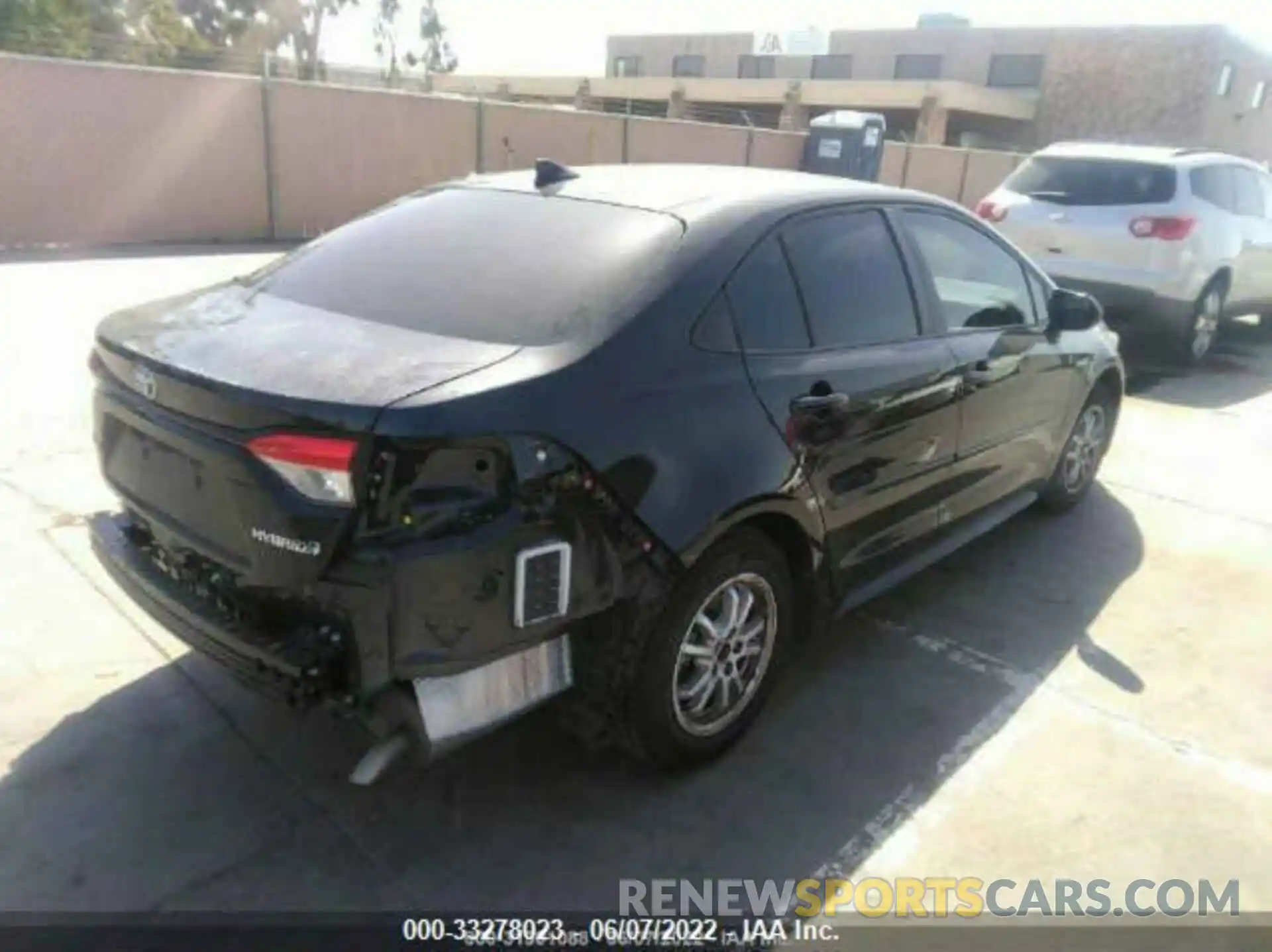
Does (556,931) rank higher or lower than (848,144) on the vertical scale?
lower

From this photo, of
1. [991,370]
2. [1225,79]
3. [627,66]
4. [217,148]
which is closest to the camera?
[991,370]

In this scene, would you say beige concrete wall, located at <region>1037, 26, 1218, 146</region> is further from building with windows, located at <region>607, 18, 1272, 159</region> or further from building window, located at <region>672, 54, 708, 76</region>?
building window, located at <region>672, 54, 708, 76</region>

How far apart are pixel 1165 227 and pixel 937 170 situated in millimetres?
17488

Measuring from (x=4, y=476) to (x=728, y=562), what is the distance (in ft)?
12.0

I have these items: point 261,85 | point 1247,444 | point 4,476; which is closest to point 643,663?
point 4,476

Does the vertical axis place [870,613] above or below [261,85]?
below

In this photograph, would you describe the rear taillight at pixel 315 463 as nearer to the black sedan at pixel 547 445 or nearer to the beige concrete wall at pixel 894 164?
A: the black sedan at pixel 547 445

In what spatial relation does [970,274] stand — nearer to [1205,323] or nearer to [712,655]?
[712,655]

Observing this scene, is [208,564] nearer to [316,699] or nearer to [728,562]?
[316,699]

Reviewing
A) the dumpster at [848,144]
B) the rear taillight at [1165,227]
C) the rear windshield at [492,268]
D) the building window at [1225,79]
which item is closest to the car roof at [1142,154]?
the rear taillight at [1165,227]

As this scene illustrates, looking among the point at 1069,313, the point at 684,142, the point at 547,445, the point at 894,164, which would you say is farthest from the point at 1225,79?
the point at 547,445

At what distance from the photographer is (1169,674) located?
3.50 m

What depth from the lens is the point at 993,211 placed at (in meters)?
8.55

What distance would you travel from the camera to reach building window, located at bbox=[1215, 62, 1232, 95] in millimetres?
38812
